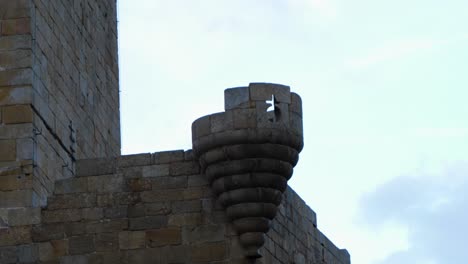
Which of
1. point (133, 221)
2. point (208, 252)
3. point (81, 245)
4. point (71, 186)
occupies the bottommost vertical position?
point (208, 252)

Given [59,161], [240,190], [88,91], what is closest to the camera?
[240,190]

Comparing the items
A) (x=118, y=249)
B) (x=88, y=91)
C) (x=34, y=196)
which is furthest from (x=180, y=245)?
(x=88, y=91)

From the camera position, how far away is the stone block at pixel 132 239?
75.2 ft

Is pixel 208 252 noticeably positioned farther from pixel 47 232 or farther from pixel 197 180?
pixel 47 232

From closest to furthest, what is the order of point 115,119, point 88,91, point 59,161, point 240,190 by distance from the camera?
point 240,190 → point 59,161 → point 88,91 → point 115,119

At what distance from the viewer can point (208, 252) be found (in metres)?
22.7

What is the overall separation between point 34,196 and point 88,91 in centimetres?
414

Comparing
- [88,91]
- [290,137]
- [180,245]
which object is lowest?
[180,245]

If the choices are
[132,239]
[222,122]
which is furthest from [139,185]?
[222,122]

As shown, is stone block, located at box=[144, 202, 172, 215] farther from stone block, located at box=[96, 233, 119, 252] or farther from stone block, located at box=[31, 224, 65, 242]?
stone block, located at box=[31, 224, 65, 242]

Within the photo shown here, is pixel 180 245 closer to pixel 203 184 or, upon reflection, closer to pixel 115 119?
pixel 203 184

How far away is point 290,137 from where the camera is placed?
894 inches

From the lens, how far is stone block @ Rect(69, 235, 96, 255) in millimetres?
23047

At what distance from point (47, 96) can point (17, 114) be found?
3.14 ft
